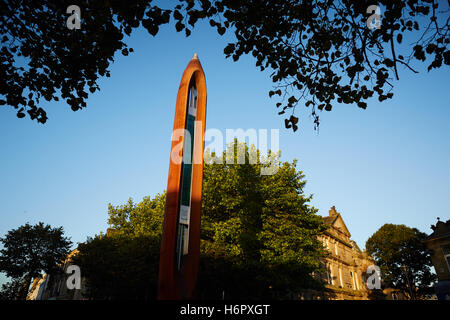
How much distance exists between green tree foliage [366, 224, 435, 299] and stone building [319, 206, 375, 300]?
315 centimetres

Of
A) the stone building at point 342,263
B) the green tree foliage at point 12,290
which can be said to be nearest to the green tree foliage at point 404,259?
the stone building at point 342,263

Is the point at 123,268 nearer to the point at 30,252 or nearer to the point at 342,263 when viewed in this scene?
the point at 30,252

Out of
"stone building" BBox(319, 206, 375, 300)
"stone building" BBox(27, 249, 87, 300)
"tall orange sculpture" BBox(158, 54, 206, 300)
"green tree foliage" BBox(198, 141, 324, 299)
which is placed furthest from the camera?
"stone building" BBox(319, 206, 375, 300)

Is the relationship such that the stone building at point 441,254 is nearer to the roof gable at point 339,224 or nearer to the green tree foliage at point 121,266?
the roof gable at point 339,224

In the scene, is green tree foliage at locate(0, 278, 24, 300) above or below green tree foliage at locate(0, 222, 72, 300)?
below

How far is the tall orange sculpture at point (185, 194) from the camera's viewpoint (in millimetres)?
10844

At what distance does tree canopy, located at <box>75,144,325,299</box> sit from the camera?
1789 cm

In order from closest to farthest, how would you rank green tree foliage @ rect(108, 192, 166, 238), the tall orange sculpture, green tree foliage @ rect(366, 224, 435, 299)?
the tall orange sculpture
green tree foliage @ rect(108, 192, 166, 238)
green tree foliage @ rect(366, 224, 435, 299)

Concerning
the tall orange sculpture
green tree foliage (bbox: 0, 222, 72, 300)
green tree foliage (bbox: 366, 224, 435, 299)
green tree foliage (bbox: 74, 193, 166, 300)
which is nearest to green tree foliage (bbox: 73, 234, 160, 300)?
green tree foliage (bbox: 74, 193, 166, 300)

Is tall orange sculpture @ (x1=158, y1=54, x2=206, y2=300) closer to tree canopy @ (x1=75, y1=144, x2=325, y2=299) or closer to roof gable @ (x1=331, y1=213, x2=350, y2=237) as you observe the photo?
tree canopy @ (x1=75, y1=144, x2=325, y2=299)

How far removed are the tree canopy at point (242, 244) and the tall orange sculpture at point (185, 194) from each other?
719 cm

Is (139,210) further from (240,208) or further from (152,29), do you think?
(152,29)

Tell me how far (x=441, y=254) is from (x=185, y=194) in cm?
3219

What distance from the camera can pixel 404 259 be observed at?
4291 centimetres
